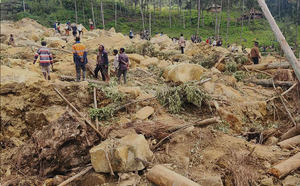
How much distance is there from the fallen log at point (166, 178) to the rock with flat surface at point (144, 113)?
2.40 m

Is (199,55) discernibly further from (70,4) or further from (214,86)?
(70,4)

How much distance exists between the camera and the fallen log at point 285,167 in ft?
14.0

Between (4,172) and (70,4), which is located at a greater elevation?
(70,4)

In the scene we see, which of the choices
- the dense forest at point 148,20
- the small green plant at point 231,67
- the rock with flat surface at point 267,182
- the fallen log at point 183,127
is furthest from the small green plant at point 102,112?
the dense forest at point 148,20

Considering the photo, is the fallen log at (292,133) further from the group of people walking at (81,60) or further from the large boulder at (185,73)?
the group of people walking at (81,60)

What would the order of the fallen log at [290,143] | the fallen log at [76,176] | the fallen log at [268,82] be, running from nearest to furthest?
the fallen log at [76,176] → the fallen log at [290,143] → the fallen log at [268,82]

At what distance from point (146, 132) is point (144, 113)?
1.24m

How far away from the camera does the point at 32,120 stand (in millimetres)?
7059

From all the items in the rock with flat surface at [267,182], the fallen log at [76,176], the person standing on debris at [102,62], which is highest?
the person standing on debris at [102,62]

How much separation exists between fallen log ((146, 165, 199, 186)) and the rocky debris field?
0.05 ft

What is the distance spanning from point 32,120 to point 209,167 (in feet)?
16.2

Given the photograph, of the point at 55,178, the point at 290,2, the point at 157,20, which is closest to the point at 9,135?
the point at 55,178

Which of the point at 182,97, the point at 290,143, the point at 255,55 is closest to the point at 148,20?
the point at 255,55

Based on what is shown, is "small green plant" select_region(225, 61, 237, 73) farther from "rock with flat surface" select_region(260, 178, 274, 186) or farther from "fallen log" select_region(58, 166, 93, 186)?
"fallen log" select_region(58, 166, 93, 186)
